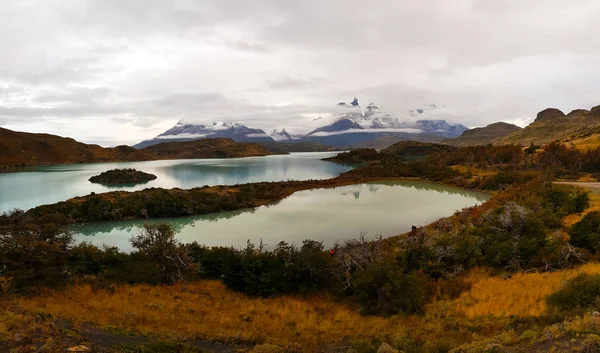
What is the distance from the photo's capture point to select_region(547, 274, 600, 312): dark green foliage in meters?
12.0

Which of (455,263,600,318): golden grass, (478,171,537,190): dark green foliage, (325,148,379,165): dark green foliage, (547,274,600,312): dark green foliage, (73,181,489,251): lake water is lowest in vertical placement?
(73,181,489,251): lake water

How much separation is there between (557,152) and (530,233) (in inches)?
2955

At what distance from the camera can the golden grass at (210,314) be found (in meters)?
12.3

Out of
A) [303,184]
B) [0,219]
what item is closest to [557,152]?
[303,184]

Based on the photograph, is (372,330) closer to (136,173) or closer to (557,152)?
(557,152)

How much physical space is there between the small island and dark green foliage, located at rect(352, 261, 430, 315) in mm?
90994

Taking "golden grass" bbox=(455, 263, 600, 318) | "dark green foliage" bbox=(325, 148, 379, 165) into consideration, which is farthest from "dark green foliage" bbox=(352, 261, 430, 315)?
"dark green foliage" bbox=(325, 148, 379, 165)

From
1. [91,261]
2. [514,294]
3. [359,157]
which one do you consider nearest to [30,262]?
[91,261]

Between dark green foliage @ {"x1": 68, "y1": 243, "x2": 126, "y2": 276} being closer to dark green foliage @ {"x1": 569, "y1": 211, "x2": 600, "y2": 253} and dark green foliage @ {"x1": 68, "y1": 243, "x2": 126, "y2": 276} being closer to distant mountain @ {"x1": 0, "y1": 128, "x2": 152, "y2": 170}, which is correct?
dark green foliage @ {"x1": 569, "y1": 211, "x2": 600, "y2": 253}

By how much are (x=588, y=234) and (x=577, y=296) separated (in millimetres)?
10969

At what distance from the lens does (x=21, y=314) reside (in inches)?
470

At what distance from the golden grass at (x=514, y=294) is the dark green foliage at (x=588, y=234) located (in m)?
3.44

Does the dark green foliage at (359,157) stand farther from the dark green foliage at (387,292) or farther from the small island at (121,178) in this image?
the dark green foliage at (387,292)

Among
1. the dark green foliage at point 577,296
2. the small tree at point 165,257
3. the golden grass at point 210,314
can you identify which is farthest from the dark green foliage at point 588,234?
the small tree at point 165,257
